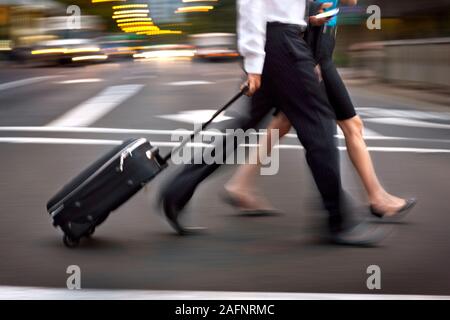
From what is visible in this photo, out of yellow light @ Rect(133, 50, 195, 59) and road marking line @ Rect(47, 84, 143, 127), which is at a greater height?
road marking line @ Rect(47, 84, 143, 127)

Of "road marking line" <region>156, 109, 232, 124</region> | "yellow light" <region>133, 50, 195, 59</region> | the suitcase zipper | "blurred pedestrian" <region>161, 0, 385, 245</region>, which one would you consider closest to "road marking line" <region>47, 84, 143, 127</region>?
"road marking line" <region>156, 109, 232, 124</region>

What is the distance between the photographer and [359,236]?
Answer: 4.99 metres

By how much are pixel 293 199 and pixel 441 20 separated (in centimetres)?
1694

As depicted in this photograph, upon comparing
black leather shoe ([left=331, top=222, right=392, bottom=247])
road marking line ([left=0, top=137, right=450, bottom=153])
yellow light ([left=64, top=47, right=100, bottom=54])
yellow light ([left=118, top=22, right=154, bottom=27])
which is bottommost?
yellow light ([left=118, top=22, right=154, bottom=27])

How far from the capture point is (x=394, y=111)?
14.8m

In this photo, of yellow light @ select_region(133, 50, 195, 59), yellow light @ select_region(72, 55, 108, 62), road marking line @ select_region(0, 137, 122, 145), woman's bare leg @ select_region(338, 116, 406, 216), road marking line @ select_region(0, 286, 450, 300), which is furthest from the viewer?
yellow light @ select_region(133, 50, 195, 59)

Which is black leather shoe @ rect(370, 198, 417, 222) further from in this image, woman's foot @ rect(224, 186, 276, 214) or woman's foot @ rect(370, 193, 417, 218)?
woman's foot @ rect(224, 186, 276, 214)

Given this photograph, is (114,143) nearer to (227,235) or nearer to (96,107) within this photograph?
(227,235)

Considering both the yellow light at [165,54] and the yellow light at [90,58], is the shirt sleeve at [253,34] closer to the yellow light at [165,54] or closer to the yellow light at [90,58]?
the yellow light at [90,58]

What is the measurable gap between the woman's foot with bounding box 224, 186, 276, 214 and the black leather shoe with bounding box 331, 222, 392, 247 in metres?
1.04

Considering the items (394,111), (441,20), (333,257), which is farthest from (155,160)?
(441,20)

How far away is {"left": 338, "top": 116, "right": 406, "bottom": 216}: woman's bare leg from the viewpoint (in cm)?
545

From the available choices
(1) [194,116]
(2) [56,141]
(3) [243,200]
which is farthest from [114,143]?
(3) [243,200]
